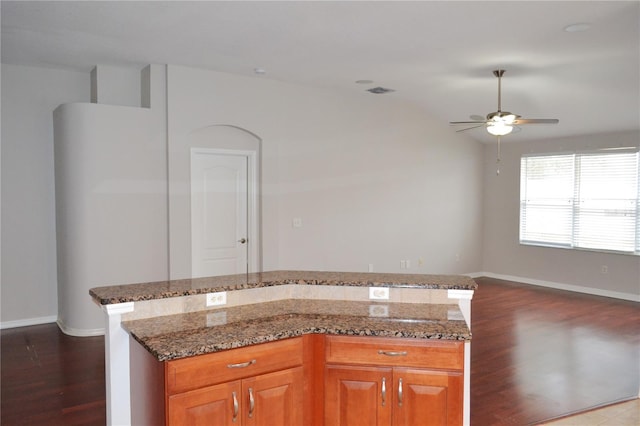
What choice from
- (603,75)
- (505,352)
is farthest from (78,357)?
(603,75)

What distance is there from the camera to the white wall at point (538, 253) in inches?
288

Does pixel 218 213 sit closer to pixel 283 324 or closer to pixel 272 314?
pixel 272 314

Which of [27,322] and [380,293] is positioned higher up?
[380,293]

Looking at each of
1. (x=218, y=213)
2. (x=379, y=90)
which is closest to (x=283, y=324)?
(x=218, y=213)

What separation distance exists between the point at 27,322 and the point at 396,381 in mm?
4995

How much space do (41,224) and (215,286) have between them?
3.93 meters

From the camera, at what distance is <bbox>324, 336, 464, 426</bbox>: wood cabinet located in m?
2.37

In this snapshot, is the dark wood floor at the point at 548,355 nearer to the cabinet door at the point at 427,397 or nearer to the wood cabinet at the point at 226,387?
the cabinet door at the point at 427,397

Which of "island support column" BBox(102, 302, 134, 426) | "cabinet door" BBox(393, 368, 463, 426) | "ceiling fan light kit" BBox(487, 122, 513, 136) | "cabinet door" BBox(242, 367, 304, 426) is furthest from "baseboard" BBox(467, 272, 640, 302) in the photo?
"island support column" BBox(102, 302, 134, 426)

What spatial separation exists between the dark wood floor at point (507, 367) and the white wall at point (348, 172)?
1.94 meters

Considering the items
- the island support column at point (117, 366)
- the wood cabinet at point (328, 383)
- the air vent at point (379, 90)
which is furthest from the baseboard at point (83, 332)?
the air vent at point (379, 90)

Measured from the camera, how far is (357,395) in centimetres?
242

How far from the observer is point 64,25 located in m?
4.27

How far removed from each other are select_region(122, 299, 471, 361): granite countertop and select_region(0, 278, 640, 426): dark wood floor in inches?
50.7
